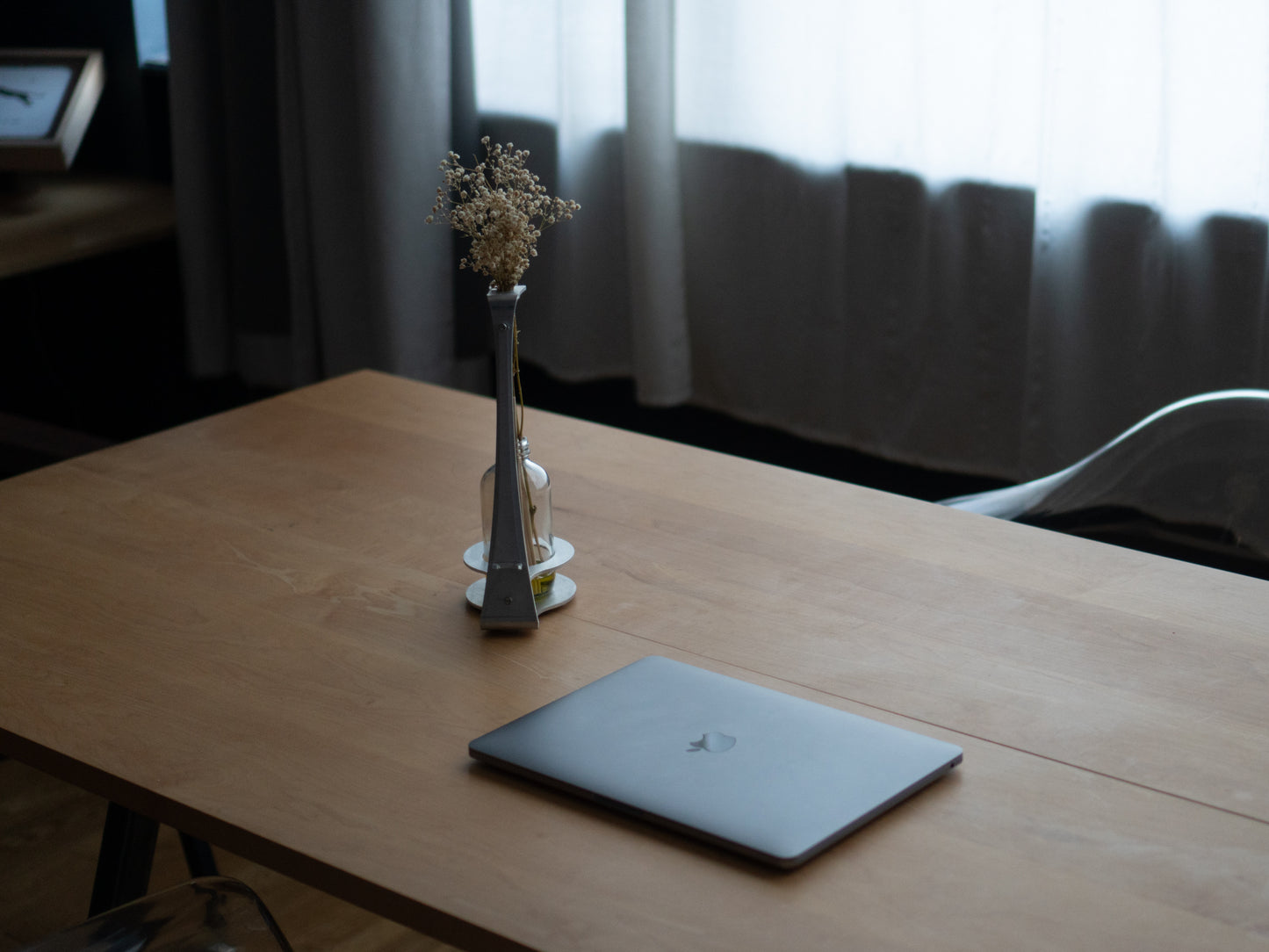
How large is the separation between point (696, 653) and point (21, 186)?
7.78 ft

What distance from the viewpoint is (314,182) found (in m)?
3.04

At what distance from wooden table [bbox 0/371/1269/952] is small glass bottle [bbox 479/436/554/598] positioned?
5 cm

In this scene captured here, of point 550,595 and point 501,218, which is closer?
point 501,218

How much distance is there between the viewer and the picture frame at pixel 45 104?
Answer: 2848 mm

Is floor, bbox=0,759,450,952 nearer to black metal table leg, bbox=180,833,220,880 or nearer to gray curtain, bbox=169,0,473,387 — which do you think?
black metal table leg, bbox=180,833,220,880

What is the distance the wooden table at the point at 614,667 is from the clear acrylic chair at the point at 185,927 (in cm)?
15

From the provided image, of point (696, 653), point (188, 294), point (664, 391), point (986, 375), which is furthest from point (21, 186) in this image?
point (696, 653)

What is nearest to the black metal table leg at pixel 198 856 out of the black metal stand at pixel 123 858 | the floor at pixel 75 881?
the floor at pixel 75 881

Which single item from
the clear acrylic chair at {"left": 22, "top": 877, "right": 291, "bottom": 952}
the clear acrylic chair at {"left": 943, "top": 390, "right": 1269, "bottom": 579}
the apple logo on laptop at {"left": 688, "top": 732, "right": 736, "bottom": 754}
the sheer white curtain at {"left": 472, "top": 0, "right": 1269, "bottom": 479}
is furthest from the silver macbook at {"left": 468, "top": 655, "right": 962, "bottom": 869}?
the sheer white curtain at {"left": 472, "top": 0, "right": 1269, "bottom": 479}

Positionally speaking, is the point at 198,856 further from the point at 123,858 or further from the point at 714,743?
the point at 714,743

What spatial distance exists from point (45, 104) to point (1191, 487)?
7.95ft

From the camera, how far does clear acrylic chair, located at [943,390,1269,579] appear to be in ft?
5.30

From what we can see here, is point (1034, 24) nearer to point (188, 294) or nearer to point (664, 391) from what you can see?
point (664, 391)

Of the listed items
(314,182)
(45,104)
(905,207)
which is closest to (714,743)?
(905,207)
